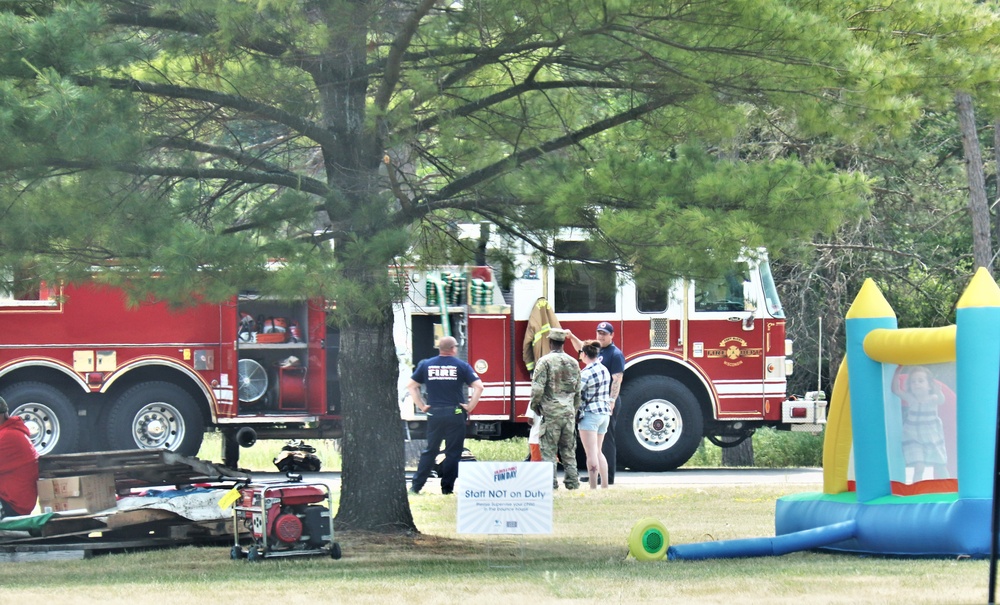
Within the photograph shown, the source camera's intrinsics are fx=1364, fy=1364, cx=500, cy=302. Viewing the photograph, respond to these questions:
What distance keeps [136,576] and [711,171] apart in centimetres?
488

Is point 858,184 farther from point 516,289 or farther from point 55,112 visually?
point 516,289

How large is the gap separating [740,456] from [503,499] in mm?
12021

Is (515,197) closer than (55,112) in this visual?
No

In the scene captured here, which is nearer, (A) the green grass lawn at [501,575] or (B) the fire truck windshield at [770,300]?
(A) the green grass lawn at [501,575]

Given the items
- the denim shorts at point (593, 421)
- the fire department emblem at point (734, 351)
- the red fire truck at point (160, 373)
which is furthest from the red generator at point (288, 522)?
the fire department emblem at point (734, 351)

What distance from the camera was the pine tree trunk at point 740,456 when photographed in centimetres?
2086

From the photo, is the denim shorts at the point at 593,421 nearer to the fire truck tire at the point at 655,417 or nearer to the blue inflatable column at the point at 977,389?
the fire truck tire at the point at 655,417

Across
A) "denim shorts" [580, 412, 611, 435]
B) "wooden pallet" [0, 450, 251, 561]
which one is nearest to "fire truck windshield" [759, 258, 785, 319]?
"denim shorts" [580, 412, 611, 435]

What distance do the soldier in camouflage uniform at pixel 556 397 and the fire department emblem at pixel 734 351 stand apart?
3682 millimetres

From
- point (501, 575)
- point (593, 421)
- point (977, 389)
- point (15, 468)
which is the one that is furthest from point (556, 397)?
point (977, 389)

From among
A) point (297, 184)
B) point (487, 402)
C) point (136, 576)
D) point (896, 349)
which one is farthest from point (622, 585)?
point (487, 402)

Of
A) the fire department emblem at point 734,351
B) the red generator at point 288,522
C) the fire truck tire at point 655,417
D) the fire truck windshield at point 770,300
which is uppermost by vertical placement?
the fire truck windshield at point 770,300

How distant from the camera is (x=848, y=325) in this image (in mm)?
10125

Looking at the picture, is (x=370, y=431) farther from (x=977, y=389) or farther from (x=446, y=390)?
(x=977, y=389)
